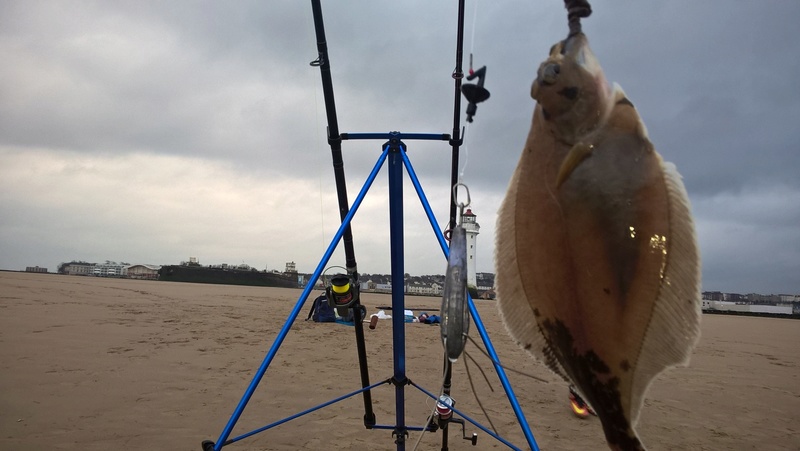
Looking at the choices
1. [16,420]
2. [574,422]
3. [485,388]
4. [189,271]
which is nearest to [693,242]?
[574,422]

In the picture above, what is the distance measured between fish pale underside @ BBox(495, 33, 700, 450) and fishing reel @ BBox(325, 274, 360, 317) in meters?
2.29

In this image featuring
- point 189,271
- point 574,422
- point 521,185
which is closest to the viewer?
point 521,185

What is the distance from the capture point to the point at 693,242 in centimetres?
97

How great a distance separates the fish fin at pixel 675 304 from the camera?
0.97 metres

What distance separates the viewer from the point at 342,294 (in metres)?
3.20

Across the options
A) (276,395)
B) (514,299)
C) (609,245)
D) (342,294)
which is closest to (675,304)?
(609,245)

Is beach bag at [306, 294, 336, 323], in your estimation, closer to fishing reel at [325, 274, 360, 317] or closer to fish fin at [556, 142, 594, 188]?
fishing reel at [325, 274, 360, 317]

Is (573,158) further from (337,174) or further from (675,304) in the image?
(337,174)

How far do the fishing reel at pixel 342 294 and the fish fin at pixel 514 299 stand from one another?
7.13ft

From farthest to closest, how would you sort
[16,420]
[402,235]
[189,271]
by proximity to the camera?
[189,271] → [16,420] → [402,235]

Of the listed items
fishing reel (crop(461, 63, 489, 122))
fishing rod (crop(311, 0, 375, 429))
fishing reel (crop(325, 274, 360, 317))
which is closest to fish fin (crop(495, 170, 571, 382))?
fishing reel (crop(461, 63, 489, 122))

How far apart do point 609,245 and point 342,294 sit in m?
2.46

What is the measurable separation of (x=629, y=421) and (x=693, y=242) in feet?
1.47

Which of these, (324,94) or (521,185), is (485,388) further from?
(521,185)
